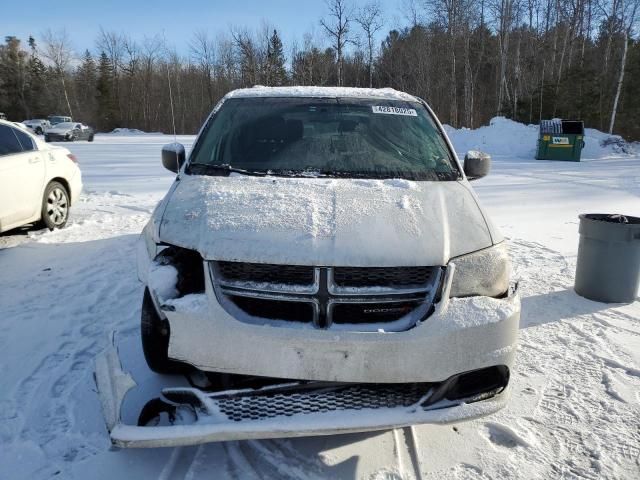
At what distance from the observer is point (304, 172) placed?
302cm

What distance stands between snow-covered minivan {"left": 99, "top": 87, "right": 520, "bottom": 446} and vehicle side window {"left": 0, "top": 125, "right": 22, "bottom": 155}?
14.8 ft

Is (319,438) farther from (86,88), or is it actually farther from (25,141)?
(86,88)

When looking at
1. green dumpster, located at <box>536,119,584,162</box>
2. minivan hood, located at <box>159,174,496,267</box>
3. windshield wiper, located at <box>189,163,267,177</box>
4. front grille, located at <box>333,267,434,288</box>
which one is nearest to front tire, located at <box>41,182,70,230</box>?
windshield wiper, located at <box>189,163,267,177</box>

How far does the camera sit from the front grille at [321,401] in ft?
6.57

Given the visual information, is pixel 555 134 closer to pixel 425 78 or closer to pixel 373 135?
pixel 373 135

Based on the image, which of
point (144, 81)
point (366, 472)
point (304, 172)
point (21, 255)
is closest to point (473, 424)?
point (366, 472)

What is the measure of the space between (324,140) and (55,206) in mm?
4942

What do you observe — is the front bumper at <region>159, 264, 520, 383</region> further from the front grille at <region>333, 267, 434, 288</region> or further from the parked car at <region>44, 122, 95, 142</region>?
the parked car at <region>44, 122, 95, 142</region>

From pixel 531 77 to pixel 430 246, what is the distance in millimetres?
45208

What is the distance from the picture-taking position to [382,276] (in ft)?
7.02

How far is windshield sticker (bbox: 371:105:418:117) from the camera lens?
144 inches

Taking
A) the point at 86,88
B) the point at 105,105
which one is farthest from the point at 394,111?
the point at 86,88

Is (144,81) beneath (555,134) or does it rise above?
above

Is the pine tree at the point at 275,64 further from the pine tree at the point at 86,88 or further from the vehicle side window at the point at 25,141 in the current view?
the vehicle side window at the point at 25,141
